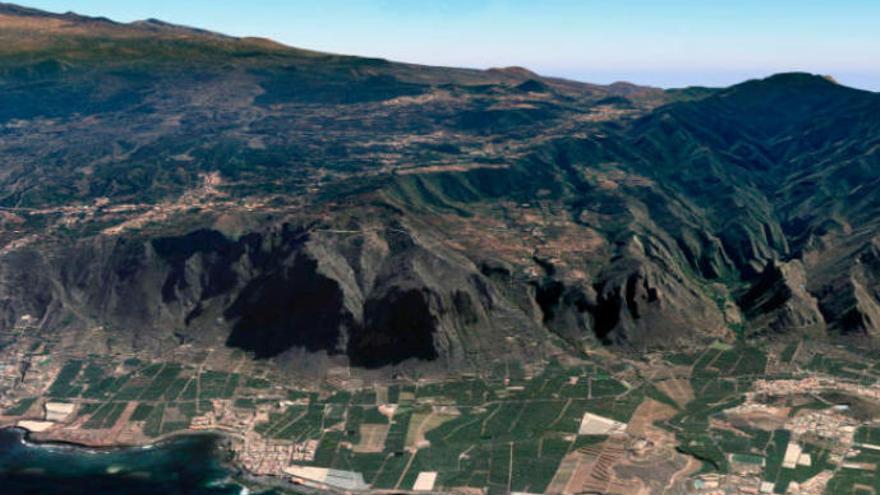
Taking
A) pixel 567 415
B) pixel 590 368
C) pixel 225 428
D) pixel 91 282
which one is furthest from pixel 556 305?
pixel 91 282

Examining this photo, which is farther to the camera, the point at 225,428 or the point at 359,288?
the point at 359,288

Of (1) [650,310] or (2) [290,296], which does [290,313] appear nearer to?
(2) [290,296]

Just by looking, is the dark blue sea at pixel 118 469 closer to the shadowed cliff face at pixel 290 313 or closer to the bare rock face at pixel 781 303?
the shadowed cliff face at pixel 290 313

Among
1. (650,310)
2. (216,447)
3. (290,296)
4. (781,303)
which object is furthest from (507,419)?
(781,303)

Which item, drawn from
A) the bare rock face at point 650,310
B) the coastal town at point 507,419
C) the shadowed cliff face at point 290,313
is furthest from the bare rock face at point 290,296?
A: the bare rock face at point 650,310

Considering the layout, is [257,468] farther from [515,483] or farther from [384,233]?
[384,233]

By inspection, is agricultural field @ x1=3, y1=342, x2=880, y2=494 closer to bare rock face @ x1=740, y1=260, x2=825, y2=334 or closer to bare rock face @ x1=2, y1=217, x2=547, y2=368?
bare rock face @ x1=740, y1=260, x2=825, y2=334

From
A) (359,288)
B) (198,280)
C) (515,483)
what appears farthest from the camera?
(198,280)

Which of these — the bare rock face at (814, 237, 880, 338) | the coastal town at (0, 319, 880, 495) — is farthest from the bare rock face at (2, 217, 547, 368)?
the bare rock face at (814, 237, 880, 338)
